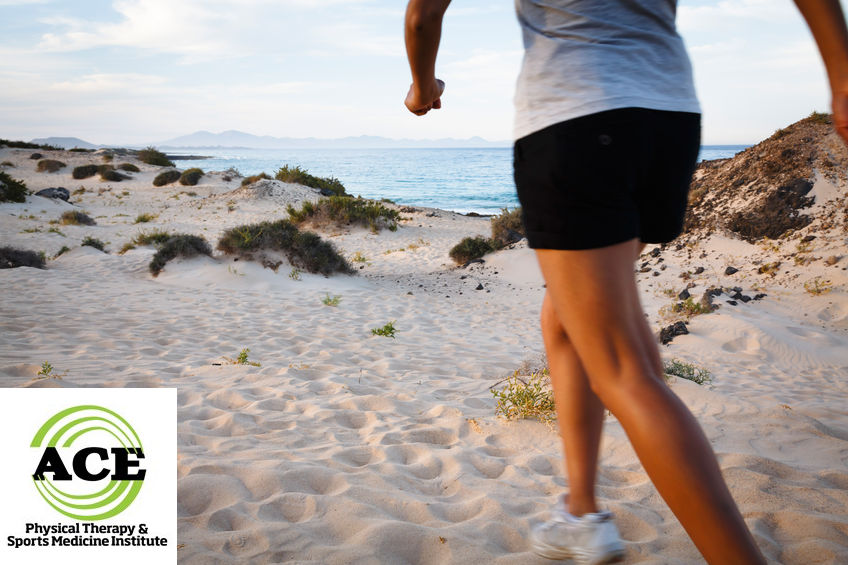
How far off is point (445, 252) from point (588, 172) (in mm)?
11360

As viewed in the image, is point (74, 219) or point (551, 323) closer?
point (551, 323)

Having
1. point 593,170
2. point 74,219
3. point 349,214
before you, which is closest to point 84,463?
point 593,170

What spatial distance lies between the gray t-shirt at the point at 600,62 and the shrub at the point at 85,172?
1188 inches

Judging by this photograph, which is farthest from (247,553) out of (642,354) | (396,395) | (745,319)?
(745,319)

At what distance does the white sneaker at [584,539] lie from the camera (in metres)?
1.58

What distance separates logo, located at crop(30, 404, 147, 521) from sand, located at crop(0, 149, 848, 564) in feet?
0.74

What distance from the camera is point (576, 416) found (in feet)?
5.08

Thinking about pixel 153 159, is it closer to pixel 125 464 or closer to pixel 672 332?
pixel 672 332

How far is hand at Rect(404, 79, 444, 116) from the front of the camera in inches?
57.6

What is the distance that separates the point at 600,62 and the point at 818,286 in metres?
7.20

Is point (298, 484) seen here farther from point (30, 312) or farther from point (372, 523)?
point (30, 312)

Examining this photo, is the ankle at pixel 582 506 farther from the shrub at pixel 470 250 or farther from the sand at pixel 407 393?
the shrub at pixel 470 250

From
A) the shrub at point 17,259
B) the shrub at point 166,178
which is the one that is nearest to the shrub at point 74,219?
the shrub at point 17,259

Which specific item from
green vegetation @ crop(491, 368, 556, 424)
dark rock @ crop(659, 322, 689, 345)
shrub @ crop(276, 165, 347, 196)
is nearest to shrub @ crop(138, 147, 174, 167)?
shrub @ crop(276, 165, 347, 196)
